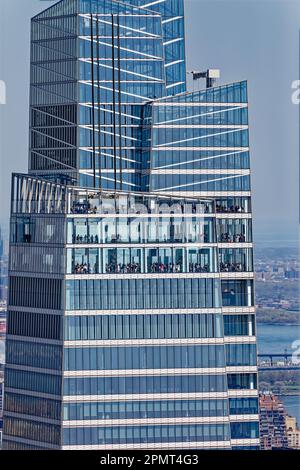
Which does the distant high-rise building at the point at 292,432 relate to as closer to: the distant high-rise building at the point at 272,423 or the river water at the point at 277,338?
the distant high-rise building at the point at 272,423

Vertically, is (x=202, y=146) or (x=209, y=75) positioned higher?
(x=209, y=75)

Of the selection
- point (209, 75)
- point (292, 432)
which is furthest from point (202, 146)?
point (292, 432)

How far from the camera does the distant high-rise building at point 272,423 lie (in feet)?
300

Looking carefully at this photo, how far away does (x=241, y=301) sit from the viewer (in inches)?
3743

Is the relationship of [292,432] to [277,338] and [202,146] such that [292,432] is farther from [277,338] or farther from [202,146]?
[202,146]

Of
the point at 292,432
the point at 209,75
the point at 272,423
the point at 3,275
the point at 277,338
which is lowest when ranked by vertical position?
the point at 292,432

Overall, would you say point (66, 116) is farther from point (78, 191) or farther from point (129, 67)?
point (78, 191)

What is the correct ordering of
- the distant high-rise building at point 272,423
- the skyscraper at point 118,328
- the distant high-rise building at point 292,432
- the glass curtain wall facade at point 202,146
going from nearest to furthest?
1. the skyscraper at point 118,328
2. the distant high-rise building at point 272,423
3. the distant high-rise building at point 292,432
4. the glass curtain wall facade at point 202,146

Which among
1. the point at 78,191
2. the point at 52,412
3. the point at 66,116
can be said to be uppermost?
the point at 66,116

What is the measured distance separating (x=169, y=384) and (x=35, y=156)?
28459mm

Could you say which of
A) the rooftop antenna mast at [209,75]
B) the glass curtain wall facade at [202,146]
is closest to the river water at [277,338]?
the glass curtain wall facade at [202,146]

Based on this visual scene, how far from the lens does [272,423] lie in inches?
3861
